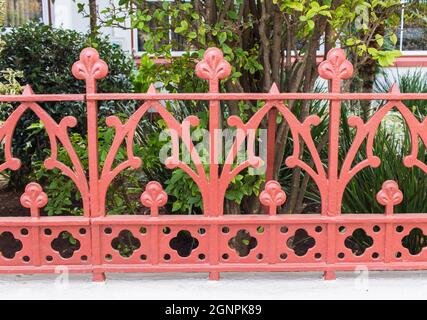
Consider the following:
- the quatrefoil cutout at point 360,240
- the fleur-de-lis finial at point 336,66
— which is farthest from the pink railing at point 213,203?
the quatrefoil cutout at point 360,240

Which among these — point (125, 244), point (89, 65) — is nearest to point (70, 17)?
point (125, 244)

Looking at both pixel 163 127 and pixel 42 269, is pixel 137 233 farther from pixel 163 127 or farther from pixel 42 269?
pixel 163 127

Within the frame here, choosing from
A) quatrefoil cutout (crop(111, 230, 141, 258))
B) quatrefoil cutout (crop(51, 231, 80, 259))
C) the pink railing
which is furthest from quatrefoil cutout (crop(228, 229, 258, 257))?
quatrefoil cutout (crop(51, 231, 80, 259))

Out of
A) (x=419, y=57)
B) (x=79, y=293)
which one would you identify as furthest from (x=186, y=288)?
(x=419, y=57)

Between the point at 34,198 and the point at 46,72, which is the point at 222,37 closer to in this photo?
the point at 34,198

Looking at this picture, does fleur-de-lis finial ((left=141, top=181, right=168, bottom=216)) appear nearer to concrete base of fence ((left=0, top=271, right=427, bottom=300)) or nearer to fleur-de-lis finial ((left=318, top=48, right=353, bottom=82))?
concrete base of fence ((left=0, top=271, right=427, bottom=300))

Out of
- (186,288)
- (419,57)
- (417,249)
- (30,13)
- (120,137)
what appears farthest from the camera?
(419,57)

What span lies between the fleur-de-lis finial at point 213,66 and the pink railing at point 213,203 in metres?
0.01

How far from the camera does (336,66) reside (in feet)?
8.64

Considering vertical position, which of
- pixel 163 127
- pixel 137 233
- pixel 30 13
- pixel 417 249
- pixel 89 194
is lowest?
pixel 417 249

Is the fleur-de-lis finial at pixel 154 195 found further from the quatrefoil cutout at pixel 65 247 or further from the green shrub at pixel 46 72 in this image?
the green shrub at pixel 46 72

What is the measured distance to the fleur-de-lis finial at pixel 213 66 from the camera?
260 cm

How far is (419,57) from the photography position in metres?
10.7

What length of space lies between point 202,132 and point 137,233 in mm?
756
